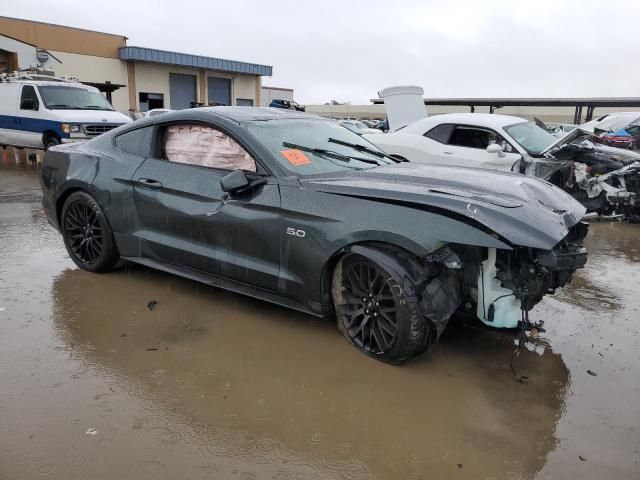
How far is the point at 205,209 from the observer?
12.7 feet

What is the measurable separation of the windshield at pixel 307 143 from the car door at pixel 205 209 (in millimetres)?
195

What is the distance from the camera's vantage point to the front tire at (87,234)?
459cm

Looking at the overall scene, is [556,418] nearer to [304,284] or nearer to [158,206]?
[304,284]

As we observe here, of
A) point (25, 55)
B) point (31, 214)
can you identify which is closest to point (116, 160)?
point (31, 214)

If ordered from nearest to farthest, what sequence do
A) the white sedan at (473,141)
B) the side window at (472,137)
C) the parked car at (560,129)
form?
the white sedan at (473,141) < the side window at (472,137) < the parked car at (560,129)

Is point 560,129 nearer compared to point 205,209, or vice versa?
point 205,209

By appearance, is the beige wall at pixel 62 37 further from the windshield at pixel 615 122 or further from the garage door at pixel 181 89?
the windshield at pixel 615 122

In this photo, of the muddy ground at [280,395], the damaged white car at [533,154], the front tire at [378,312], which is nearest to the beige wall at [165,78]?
the damaged white car at [533,154]

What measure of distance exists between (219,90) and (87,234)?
30664 millimetres

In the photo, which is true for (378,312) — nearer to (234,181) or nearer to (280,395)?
(280,395)

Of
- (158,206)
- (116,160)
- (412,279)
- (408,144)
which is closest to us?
(412,279)

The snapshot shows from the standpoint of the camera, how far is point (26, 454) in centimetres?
243

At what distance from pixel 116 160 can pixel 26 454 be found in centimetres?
268

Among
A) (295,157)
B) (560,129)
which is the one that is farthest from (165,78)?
(295,157)
